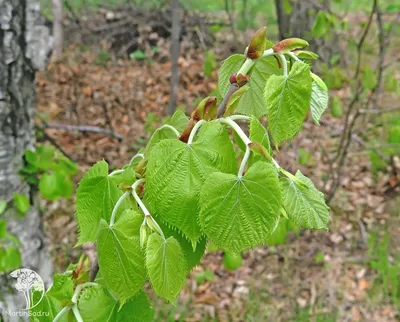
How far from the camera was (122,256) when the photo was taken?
566mm

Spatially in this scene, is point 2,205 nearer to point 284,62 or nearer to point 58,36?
Result: point 284,62

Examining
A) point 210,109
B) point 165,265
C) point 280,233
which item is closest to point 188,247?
point 165,265

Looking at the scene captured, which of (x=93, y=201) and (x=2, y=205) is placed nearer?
(x=93, y=201)

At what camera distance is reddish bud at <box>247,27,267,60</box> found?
59cm

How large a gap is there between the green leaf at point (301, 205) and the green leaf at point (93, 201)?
0.25 m

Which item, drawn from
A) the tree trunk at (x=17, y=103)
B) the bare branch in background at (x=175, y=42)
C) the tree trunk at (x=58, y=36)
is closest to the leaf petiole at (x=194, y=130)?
the tree trunk at (x=17, y=103)

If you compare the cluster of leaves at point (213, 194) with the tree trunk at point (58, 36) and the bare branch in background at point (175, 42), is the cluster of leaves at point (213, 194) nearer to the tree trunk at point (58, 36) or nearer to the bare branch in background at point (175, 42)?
the bare branch in background at point (175, 42)

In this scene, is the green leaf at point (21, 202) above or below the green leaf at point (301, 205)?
below

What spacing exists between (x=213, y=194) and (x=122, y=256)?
5.9 inches

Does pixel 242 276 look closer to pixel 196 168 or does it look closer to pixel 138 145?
pixel 138 145

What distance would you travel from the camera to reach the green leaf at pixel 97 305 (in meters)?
0.66

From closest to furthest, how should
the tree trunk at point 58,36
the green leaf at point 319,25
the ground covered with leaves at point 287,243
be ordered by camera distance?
the green leaf at point 319,25, the ground covered with leaves at point 287,243, the tree trunk at point 58,36

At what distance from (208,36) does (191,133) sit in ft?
17.8

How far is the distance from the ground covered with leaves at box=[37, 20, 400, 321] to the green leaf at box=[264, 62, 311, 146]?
1.62 m
